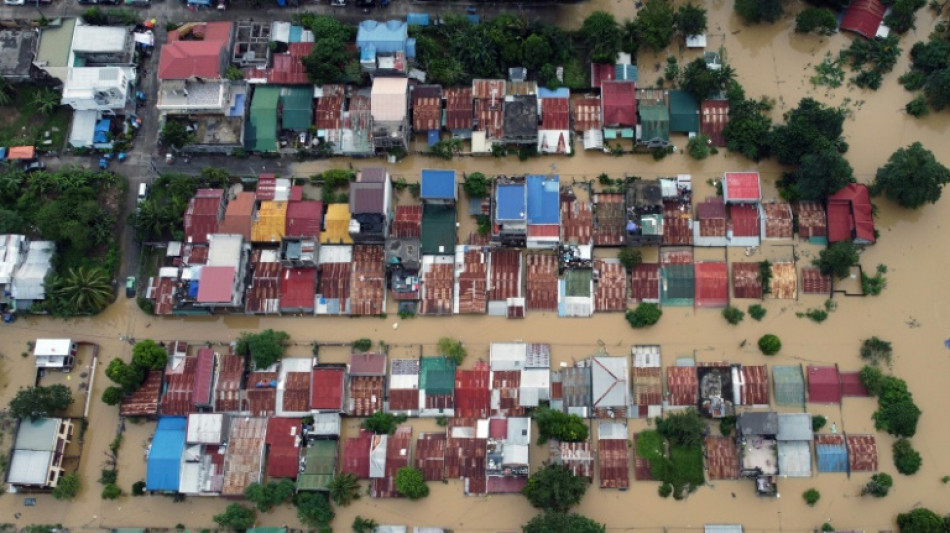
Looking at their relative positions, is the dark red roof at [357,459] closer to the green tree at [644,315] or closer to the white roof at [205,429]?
the white roof at [205,429]

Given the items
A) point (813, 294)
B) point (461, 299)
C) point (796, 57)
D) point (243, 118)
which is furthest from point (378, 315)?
point (796, 57)

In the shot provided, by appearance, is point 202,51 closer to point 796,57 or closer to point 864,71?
point 796,57

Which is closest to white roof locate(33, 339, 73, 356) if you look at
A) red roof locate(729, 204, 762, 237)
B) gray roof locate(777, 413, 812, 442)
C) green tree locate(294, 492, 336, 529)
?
green tree locate(294, 492, 336, 529)

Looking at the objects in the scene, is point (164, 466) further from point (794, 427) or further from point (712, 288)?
point (794, 427)

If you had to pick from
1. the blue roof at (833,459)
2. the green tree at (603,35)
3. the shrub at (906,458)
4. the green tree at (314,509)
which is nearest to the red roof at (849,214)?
the shrub at (906,458)

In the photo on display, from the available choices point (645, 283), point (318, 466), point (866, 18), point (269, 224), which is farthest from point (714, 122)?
point (318, 466)

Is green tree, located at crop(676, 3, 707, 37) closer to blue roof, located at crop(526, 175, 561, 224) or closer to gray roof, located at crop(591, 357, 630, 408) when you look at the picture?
blue roof, located at crop(526, 175, 561, 224)
